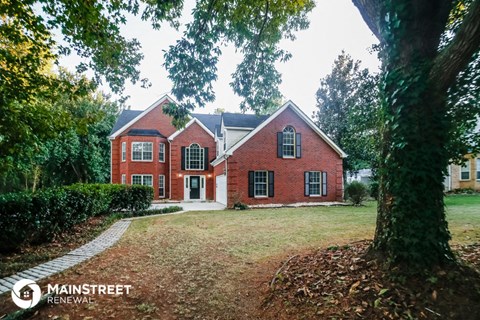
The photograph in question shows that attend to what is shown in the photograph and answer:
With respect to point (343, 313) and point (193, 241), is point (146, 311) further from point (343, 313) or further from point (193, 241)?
point (193, 241)

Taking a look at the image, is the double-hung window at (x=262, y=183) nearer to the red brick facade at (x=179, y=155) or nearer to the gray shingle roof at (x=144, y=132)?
the red brick facade at (x=179, y=155)

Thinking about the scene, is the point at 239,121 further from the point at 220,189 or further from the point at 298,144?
the point at 220,189

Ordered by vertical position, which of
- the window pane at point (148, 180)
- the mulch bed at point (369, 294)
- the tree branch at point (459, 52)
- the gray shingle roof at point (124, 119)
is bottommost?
the mulch bed at point (369, 294)

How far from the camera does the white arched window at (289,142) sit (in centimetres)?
1844

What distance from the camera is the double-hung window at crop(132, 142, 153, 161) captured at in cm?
2284

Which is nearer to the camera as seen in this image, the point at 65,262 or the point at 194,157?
the point at 65,262

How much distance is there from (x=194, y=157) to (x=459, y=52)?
2224cm

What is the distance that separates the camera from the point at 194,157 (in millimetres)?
24031

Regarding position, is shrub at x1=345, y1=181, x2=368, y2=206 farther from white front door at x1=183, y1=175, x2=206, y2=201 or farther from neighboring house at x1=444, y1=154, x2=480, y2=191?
white front door at x1=183, y1=175, x2=206, y2=201

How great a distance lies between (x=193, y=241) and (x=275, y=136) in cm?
1221

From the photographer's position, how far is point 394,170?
355 cm

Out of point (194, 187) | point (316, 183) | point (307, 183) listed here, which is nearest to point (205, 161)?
point (194, 187)

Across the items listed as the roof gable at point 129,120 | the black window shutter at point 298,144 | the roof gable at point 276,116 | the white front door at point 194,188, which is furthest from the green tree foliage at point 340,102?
the roof gable at point 129,120

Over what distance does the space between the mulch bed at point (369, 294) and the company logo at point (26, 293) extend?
326 cm
